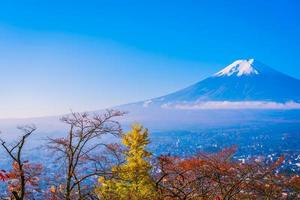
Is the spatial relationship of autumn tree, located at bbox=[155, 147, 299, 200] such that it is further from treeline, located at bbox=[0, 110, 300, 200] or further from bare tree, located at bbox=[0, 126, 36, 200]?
bare tree, located at bbox=[0, 126, 36, 200]

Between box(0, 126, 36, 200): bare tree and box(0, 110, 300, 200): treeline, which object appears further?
box(0, 110, 300, 200): treeline

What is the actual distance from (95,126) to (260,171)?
10174mm

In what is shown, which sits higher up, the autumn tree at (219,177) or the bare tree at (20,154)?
the bare tree at (20,154)

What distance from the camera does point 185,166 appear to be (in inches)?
917

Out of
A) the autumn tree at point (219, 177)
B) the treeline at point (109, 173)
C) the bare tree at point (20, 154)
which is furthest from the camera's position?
the autumn tree at point (219, 177)

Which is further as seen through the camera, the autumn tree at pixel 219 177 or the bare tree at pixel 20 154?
the autumn tree at pixel 219 177

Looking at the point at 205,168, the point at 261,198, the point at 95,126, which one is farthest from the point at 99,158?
the point at 261,198

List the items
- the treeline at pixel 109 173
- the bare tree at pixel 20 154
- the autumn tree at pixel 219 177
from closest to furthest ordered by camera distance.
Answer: the bare tree at pixel 20 154, the treeline at pixel 109 173, the autumn tree at pixel 219 177

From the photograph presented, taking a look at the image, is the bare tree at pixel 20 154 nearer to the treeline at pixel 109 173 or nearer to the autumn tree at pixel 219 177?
the treeline at pixel 109 173

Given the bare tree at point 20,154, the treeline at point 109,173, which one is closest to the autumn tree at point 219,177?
the treeline at point 109,173

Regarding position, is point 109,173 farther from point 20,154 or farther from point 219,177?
point 219,177

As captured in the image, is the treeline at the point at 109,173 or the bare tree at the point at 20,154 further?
the treeline at the point at 109,173

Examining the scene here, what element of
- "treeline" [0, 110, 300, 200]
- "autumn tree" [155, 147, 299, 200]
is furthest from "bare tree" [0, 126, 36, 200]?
"autumn tree" [155, 147, 299, 200]

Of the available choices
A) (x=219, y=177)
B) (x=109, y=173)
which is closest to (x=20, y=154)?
(x=109, y=173)
